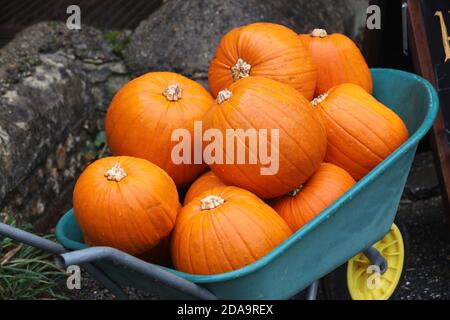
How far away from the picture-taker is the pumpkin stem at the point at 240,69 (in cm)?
219

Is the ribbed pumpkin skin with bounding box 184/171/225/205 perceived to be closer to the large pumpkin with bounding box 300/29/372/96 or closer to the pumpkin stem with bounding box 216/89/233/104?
the pumpkin stem with bounding box 216/89/233/104

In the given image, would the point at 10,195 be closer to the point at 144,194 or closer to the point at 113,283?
the point at 113,283

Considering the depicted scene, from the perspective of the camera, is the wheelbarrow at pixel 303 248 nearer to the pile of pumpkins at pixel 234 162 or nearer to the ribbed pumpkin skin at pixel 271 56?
the pile of pumpkins at pixel 234 162

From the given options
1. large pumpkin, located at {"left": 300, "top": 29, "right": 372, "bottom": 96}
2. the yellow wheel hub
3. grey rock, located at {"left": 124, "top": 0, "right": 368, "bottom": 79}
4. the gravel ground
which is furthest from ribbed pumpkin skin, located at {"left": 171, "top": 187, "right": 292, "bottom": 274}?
grey rock, located at {"left": 124, "top": 0, "right": 368, "bottom": 79}

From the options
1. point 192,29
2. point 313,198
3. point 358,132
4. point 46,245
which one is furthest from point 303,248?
point 192,29

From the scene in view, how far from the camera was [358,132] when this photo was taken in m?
2.08

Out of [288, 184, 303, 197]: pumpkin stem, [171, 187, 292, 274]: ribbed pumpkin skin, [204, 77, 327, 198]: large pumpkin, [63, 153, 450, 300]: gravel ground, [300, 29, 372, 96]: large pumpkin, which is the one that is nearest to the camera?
[171, 187, 292, 274]: ribbed pumpkin skin

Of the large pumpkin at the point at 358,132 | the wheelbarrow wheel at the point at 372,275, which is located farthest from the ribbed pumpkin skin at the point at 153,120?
the wheelbarrow wheel at the point at 372,275

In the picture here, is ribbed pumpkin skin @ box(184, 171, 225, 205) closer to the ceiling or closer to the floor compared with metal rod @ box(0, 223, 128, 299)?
→ closer to the ceiling

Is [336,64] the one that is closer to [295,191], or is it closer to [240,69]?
[240,69]

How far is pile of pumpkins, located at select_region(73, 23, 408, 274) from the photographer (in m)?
1.83

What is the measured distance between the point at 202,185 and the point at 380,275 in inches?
36.0

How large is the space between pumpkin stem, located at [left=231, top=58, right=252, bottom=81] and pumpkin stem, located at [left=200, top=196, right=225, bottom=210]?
0.48 meters
